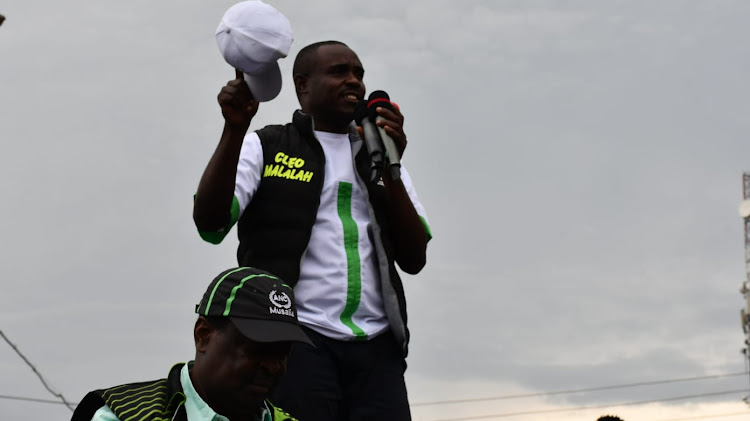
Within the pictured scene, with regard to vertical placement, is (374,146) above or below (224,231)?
above

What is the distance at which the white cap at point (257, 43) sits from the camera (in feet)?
13.0

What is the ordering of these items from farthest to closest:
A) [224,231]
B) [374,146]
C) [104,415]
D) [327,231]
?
[327,231]
[224,231]
[374,146]
[104,415]

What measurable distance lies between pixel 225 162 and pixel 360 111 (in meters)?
0.60

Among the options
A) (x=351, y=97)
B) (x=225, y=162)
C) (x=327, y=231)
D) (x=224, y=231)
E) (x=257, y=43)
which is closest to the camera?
(x=257, y=43)

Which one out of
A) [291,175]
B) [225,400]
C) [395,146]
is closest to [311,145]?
[291,175]

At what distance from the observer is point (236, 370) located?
2.93 metres

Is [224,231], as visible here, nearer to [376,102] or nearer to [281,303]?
[376,102]

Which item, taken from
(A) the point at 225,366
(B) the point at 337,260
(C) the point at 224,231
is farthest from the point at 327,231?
(A) the point at 225,366

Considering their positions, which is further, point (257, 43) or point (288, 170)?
point (288, 170)

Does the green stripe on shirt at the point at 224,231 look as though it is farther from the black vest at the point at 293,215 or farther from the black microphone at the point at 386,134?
the black microphone at the point at 386,134

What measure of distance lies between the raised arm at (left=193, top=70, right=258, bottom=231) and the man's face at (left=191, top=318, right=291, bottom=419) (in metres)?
1.22

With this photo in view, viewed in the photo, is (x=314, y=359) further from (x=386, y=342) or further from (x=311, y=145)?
(x=311, y=145)

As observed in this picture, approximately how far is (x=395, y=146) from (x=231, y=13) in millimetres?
→ 770

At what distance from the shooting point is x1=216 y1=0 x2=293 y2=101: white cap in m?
3.96
